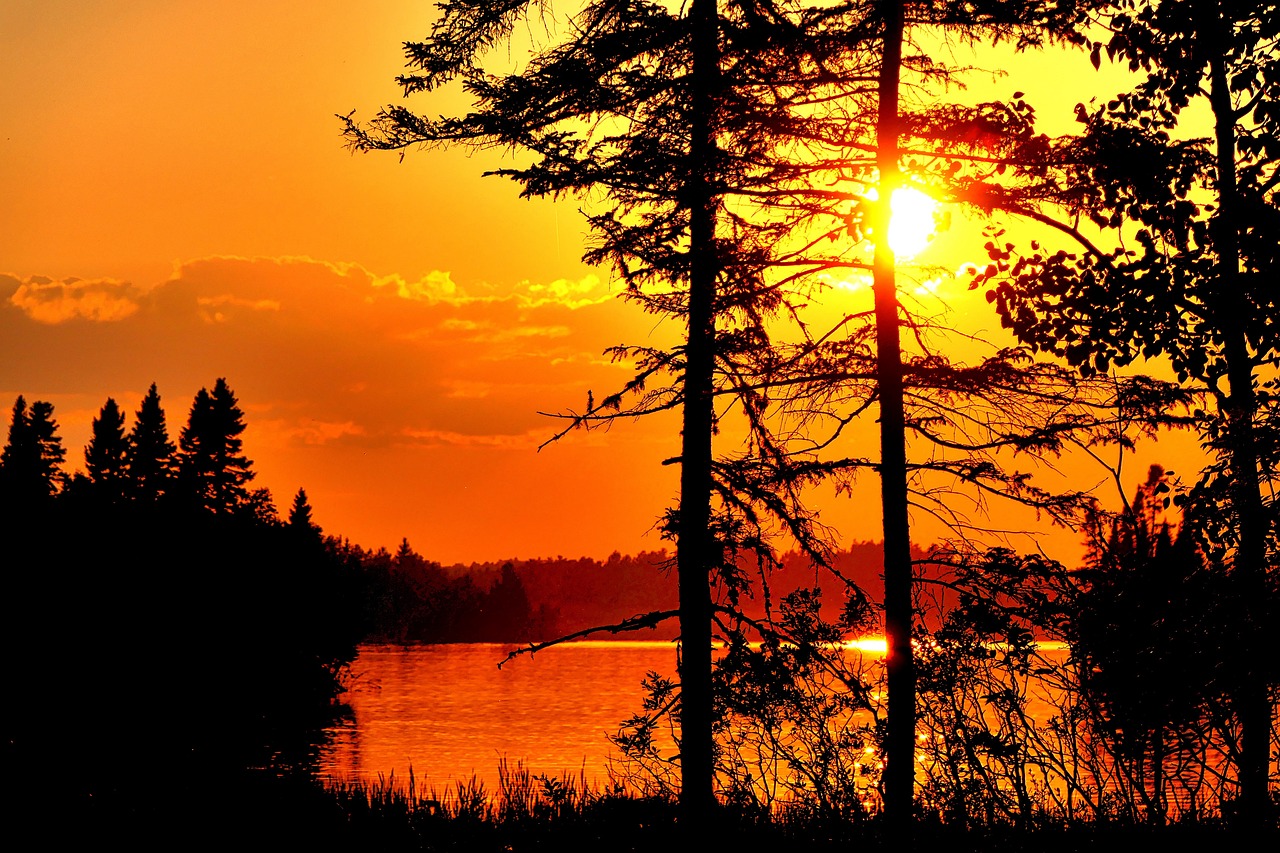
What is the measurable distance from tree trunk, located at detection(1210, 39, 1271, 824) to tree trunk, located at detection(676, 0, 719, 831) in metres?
6.36

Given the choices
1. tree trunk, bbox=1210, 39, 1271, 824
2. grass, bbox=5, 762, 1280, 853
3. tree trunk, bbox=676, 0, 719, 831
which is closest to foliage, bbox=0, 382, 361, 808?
grass, bbox=5, 762, 1280, 853

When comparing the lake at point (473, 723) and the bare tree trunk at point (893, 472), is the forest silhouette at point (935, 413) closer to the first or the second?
the bare tree trunk at point (893, 472)

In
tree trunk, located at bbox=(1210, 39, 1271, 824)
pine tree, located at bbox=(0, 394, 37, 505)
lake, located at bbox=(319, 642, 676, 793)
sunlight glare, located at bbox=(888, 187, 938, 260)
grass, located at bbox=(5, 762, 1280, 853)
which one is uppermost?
pine tree, located at bbox=(0, 394, 37, 505)

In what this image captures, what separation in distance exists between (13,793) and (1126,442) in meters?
14.7

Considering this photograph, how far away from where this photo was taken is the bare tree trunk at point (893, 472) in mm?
10102

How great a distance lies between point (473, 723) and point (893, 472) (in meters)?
84.4

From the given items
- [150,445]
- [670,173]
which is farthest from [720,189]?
[150,445]

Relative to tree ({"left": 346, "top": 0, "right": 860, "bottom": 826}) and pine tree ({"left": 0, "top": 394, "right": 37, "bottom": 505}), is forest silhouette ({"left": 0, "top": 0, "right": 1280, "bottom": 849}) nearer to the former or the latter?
tree ({"left": 346, "top": 0, "right": 860, "bottom": 826})

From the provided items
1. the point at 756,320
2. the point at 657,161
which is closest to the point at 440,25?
the point at 657,161

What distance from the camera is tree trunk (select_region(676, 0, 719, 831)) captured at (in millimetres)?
14375

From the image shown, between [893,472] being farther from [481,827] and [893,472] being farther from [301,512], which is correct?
[301,512]

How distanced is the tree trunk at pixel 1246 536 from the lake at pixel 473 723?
14.8m

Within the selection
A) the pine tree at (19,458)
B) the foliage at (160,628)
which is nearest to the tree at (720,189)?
the foliage at (160,628)

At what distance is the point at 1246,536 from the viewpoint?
8867 millimetres
